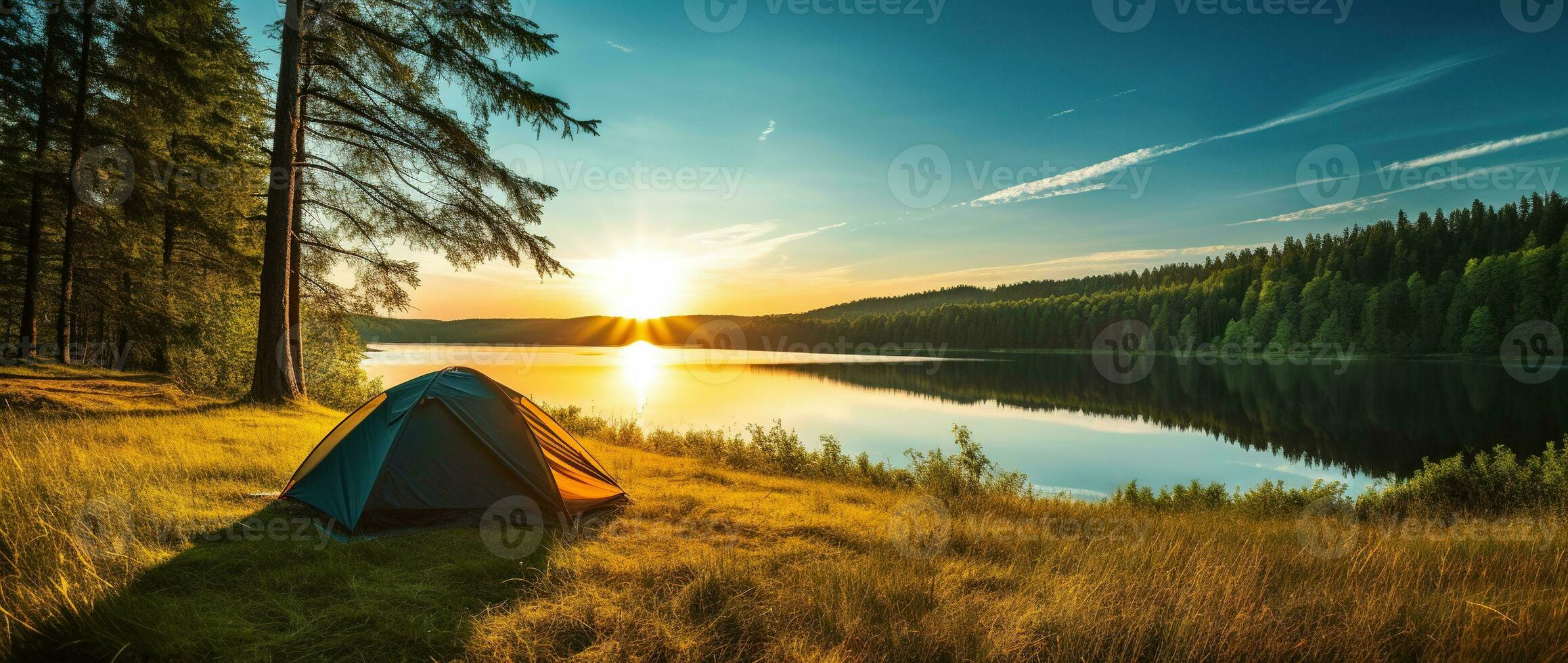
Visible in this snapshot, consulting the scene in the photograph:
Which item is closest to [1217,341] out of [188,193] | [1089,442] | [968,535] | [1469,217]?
[1469,217]

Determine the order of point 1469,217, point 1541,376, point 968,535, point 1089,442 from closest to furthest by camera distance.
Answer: point 968,535, point 1089,442, point 1541,376, point 1469,217

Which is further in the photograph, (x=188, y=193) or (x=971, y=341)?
(x=971, y=341)

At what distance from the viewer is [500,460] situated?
623 centimetres

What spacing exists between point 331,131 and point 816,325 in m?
118

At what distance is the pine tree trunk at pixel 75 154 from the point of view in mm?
12391

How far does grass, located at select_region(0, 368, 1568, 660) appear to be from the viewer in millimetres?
3607

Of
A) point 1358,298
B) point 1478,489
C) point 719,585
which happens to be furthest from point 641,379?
point 1358,298

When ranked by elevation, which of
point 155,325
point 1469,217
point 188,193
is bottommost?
point 155,325

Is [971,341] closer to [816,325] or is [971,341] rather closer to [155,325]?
[816,325]

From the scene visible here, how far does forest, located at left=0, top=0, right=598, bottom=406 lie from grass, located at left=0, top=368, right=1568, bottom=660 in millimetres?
5895

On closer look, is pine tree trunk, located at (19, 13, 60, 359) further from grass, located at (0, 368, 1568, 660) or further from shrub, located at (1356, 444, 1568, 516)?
shrub, located at (1356, 444, 1568, 516)

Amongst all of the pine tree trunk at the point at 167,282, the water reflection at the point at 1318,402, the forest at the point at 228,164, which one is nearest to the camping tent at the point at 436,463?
the forest at the point at 228,164

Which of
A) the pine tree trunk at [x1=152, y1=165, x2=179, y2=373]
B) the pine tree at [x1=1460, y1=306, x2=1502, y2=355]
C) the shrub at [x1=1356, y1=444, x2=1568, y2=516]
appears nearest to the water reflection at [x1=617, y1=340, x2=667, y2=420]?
the pine tree trunk at [x1=152, y1=165, x2=179, y2=373]

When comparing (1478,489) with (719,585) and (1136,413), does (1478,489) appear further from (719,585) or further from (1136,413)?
(1136,413)
